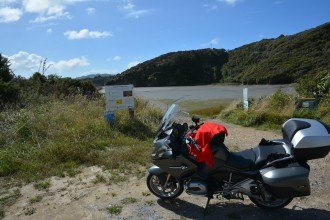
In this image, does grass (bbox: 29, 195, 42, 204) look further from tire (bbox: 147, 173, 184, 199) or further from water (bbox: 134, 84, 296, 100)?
water (bbox: 134, 84, 296, 100)

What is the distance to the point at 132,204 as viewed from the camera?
5.23 metres

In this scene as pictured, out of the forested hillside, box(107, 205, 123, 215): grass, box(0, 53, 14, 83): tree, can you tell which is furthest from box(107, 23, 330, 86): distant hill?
box(107, 205, 123, 215): grass

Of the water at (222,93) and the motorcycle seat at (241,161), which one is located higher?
the motorcycle seat at (241,161)

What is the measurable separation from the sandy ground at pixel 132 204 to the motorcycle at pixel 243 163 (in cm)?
21

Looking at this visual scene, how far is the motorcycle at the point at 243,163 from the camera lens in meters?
4.20

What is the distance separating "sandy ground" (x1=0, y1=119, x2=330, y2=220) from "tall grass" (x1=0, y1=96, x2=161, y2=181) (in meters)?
0.81

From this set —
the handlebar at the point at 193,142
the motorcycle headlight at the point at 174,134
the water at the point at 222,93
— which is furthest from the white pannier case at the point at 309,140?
the water at the point at 222,93

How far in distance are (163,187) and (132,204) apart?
51 cm

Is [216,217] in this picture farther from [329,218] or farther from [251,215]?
[329,218]

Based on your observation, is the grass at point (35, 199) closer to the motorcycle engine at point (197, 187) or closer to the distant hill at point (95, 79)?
the motorcycle engine at point (197, 187)

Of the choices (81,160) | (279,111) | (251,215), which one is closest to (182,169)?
(251,215)

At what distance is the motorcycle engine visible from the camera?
4.68 meters

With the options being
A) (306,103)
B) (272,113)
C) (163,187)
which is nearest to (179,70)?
(306,103)

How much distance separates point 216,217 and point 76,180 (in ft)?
9.02
